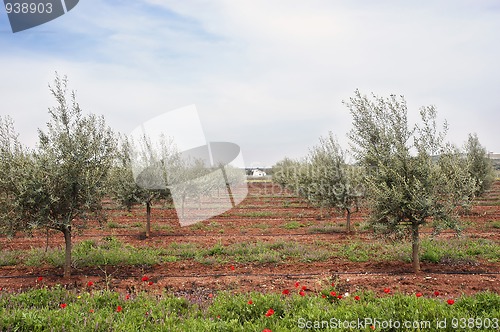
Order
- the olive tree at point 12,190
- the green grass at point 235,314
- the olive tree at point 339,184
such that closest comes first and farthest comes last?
the green grass at point 235,314 < the olive tree at point 12,190 < the olive tree at point 339,184

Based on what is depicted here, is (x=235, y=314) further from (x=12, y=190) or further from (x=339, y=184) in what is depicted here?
(x=339, y=184)

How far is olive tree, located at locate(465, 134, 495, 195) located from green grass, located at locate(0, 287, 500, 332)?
81.4 feet

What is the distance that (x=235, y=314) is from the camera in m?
5.82

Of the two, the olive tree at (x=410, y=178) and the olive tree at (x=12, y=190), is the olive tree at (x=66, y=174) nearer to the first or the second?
the olive tree at (x=12, y=190)

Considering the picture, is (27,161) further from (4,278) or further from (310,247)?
(310,247)

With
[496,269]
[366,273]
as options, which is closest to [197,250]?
[366,273]

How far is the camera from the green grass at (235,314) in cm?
510

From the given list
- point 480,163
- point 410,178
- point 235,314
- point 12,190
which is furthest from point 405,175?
point 480,163

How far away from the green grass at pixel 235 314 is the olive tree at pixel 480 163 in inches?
977

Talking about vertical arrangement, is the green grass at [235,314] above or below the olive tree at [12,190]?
below

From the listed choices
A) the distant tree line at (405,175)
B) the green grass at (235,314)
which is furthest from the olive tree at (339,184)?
the green grass at (235,314)

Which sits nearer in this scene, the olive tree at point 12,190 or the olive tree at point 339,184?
the olive tree at point 12,190

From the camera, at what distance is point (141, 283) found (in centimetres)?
895

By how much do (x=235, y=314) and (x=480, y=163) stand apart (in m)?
28.2
